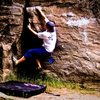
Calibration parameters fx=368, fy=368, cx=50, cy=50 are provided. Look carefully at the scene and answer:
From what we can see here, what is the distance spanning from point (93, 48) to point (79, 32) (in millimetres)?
550

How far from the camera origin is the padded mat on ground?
794 centimetres

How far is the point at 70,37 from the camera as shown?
9531mm

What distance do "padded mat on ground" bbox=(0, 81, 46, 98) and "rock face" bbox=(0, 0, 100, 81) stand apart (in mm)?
1021

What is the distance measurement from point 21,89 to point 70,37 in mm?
2229

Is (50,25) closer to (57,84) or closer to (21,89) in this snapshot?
(57,84)

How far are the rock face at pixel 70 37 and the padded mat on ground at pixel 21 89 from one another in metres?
1.02

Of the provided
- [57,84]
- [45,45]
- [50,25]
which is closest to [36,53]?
[45,45]

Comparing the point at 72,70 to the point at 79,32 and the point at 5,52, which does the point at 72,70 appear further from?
the point at 5,52

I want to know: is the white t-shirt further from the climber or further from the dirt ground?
the dirt ground

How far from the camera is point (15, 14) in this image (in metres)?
9.55

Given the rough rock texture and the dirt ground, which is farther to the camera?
the rough rock texture

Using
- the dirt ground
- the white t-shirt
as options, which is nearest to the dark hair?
the white t-shirt

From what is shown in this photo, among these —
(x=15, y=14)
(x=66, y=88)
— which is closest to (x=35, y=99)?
(x=66, y=88)

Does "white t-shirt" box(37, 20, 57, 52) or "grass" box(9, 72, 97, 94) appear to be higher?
"white t-shirt" box(37, 20, 57, 52)
